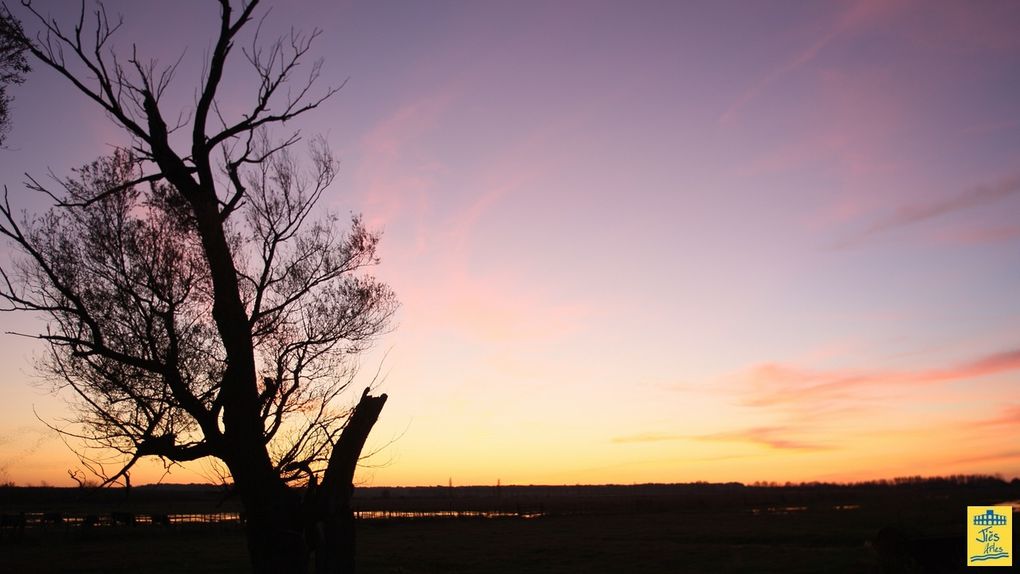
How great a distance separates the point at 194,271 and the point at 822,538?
48.6 metres

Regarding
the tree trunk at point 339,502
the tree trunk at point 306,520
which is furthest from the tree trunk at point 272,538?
the tree trunk at point 339,502

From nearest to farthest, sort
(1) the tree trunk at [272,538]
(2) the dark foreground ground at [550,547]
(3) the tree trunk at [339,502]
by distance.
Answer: (1) the tree trunk at [272,538]
(3) the tree trunk at [339,502]
(2) the dark foreground ground at [550,547]

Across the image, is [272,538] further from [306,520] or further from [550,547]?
[550,547]

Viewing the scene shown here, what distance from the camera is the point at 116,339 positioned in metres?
10.4

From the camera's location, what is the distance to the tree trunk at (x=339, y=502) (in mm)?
9289

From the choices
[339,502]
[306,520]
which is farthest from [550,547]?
[306,520]

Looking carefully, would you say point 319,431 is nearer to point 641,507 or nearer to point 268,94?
point 268,94

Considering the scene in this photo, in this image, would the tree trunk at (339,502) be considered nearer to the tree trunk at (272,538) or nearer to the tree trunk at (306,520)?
the tree trunk at (306,520)

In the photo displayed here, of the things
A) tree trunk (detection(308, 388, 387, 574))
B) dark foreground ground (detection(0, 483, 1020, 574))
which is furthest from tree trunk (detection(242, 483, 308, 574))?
dark foreground ground (detection(0, 483, 1020, 574))

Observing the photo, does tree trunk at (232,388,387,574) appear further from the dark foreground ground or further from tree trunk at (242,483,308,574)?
the dark foreground ground

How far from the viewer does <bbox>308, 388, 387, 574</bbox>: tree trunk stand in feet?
30.5

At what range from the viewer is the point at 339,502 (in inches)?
372

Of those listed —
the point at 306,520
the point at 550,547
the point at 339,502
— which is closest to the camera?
the point at 306,520

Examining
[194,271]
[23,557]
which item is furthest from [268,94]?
[23,557]
